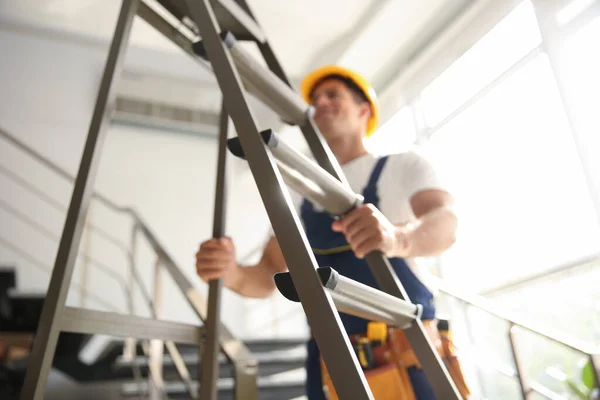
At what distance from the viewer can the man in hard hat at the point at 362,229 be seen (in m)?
1.02

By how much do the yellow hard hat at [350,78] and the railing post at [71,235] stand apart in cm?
67

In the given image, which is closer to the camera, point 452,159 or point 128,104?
point 452,159

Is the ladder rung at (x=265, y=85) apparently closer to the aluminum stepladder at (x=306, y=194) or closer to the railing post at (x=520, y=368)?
the aluminum stepladder at (x=306, y=194)

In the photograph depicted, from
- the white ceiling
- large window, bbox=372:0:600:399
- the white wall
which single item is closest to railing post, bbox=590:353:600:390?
large window, bbox=372:0:600:399

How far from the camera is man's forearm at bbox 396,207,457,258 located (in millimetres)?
1065

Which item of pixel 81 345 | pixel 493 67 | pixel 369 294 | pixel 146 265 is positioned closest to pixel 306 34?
pixel 493 67

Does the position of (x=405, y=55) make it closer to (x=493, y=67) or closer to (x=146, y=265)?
(x=493, y=67)

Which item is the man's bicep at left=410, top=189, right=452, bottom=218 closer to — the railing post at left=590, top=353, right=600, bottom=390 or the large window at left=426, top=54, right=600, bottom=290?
the railing post at left=590, top=353, right=600, bottom=390

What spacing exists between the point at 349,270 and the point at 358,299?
0.42 metres

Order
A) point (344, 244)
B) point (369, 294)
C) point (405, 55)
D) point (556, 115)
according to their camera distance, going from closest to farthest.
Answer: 1. point (369, 294)
2. point (344, 244)
3. point (556, 115)
4. point (405, 55)

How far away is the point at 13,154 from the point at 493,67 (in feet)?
12.5

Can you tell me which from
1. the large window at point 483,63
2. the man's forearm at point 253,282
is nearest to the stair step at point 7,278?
the man's forearm at point 253,282

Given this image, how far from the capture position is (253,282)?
4.48ft

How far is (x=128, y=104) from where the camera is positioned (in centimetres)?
433
